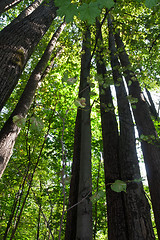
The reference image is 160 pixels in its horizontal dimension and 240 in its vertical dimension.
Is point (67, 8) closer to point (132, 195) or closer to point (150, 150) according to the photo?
point (132, 195)

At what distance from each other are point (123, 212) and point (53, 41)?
6196mm

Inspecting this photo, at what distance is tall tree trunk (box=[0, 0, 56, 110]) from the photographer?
1.69m

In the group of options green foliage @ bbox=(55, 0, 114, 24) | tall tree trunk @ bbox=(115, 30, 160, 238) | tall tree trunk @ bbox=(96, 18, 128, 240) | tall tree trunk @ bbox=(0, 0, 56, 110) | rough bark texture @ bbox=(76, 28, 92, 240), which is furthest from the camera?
tall tree trunk @ bbox=(115, 30, 160, 238)

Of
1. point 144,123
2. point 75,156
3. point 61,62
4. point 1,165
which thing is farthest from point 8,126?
point 61,62

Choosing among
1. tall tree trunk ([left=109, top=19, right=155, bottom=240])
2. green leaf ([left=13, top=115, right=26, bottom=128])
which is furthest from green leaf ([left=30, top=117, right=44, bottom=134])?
tall tree trunk ([left=109, top=19, right=155, bottom=240])

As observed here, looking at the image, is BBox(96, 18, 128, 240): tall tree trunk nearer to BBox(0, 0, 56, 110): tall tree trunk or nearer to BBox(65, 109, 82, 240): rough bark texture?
BBox(65, 109, 82, 240): rough bark texture

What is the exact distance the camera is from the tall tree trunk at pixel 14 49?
1.69 metres

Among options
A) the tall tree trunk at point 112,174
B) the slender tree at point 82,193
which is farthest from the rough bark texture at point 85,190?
the tall tree trunk at point 112,174

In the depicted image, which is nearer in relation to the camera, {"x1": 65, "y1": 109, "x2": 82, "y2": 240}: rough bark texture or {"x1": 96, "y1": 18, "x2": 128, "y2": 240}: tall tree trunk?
{"x1": 65, "y1": 109, "x2": 82, "y2": 240}: rough bark texture

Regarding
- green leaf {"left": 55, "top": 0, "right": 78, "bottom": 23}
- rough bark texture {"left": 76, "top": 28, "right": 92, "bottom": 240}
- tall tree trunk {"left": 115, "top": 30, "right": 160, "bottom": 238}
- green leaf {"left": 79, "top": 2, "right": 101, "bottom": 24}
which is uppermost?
tall tree trunk {"left": 115, "top": 30, "right": 160, "bottom": 238}

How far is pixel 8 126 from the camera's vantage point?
272 centimetres

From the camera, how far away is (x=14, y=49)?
1.85 m

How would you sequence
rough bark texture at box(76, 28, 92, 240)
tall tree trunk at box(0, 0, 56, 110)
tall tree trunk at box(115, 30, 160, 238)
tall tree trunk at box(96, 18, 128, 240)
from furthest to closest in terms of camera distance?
tall tree trunk at box(115, 30, 160, 238)
tall tree trunk at box(96, 18, 128, 240)
tall tree trunk at box(0, 0, 56, 110)
rough bark texture at box(76, 28, 92, 240)

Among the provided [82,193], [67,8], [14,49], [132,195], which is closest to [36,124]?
[67,8]
